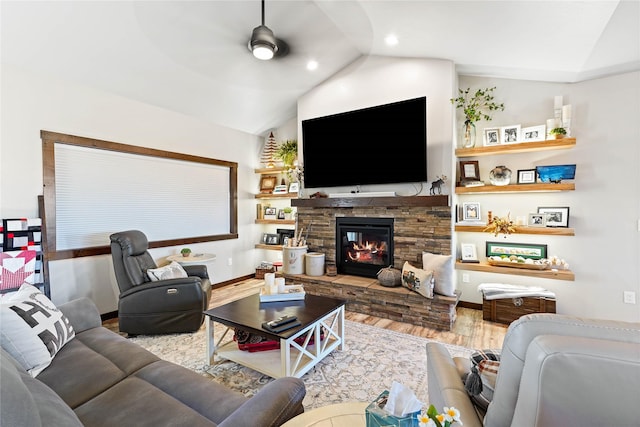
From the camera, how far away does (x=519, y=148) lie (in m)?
3.33

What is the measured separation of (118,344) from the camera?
182cm

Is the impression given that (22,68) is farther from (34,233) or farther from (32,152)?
(34,233)

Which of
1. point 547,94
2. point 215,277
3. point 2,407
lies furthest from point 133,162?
point 547,94

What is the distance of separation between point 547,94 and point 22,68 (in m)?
5.54

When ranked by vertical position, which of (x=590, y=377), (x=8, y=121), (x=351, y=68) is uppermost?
(x=351, y=68)

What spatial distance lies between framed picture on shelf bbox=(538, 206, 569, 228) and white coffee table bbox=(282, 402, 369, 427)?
3365 mm

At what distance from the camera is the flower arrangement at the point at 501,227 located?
336 centimetres

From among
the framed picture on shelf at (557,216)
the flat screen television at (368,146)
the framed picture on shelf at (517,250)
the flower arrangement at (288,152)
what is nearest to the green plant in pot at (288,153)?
the flower arrangement at (288,152)

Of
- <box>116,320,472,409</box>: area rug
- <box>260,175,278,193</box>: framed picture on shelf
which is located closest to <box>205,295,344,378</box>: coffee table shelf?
<box>116,320,472,409</box>: area rug

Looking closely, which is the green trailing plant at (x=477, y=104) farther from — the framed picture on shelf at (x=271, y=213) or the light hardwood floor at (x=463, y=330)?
the framed picture on shelf at (x=271, y=213)

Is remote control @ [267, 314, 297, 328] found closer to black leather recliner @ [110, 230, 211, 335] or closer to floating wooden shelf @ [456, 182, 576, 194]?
black leather recliner @ [110, 230, 211, 335]

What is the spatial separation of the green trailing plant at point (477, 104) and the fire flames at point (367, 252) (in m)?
1.94

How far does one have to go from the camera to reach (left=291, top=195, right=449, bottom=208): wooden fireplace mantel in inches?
134

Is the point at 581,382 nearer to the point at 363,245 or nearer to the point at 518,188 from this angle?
the point at 518,188
